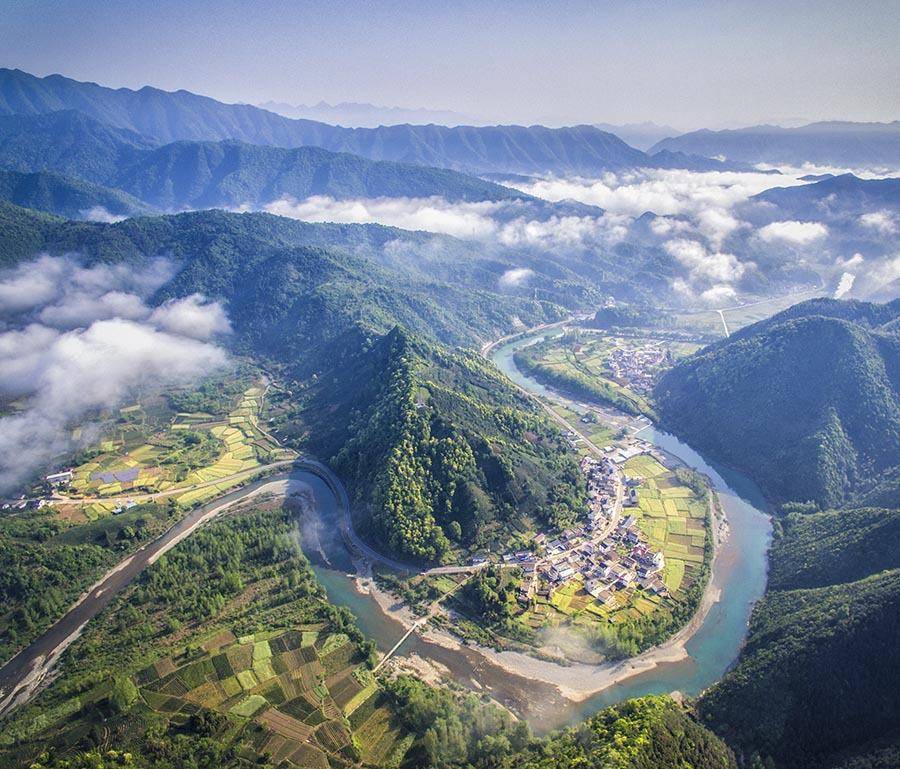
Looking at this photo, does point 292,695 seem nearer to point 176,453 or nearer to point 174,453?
point 176,453

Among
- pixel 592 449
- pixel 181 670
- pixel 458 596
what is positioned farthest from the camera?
pixel 592 449

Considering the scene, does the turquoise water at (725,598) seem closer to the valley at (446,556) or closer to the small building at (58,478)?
the valley at (446,556)

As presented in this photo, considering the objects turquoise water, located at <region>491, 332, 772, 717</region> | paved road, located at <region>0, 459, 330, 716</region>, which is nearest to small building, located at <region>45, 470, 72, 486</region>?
paved road, located at <region>0, 459, 330, 716</region>

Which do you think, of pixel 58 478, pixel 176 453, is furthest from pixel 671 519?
pixel 58 478

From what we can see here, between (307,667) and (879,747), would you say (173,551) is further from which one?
(879,747)

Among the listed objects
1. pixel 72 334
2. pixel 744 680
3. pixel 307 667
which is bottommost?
pixel 307 667

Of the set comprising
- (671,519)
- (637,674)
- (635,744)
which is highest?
(635,744)

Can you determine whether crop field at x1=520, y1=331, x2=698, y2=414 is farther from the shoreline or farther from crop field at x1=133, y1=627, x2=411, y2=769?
crop field at x1=133, y1=627, x2=411, y2=769

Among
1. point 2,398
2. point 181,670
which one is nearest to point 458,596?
point 181,670
